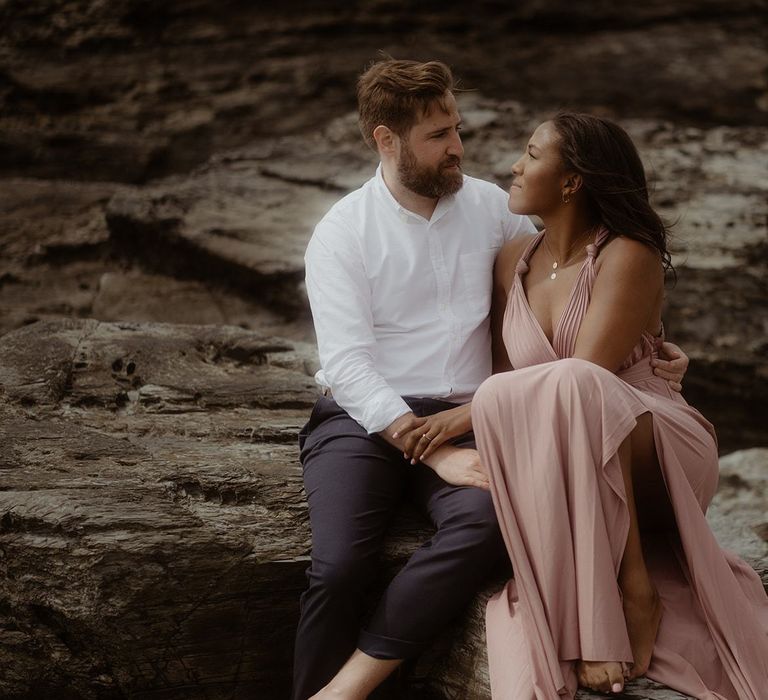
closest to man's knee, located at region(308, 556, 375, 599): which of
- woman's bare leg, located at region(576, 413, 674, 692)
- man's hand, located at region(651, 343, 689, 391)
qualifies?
woman's bare leg, located at region(576, 413, 674, 692)

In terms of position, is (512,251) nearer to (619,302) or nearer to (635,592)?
(619,302)

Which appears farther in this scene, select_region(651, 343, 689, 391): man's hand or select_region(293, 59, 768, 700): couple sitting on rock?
select_region(651, 343, 689, 391): man's hand

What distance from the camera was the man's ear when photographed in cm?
414

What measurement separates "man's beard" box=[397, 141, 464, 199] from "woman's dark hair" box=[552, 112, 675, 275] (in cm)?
52

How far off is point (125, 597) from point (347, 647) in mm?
813

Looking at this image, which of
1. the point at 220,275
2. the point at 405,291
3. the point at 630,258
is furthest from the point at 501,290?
the point at 220,275

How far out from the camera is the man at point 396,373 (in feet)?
11.2

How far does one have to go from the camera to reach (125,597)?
3.62m

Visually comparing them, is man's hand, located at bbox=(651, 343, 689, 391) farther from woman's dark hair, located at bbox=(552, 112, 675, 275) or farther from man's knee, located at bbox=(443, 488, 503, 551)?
man's knee, located at bbox=(443, 488, 503, 551)

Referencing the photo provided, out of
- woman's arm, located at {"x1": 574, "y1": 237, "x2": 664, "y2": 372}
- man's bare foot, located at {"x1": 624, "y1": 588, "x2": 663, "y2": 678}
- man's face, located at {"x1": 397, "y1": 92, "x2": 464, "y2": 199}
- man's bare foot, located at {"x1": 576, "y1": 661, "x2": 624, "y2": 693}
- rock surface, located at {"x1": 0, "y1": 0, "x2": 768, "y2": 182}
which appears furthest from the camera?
rock surface, located at {"x1": 0, "y1": 0, "x2": 768, "y2": 182}

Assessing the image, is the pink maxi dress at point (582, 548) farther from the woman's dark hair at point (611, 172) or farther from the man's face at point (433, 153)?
the man's face at point (433, 153)

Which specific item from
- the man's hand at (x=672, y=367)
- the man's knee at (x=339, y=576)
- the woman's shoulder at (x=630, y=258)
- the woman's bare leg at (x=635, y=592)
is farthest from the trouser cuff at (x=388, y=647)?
the woman's shoulder at (x=630, y=258)

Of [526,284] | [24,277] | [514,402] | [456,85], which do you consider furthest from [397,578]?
[24,277]

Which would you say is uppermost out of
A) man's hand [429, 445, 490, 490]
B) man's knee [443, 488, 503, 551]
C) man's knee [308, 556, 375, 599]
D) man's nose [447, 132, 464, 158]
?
man's nose [447, 132, 464, 158]
